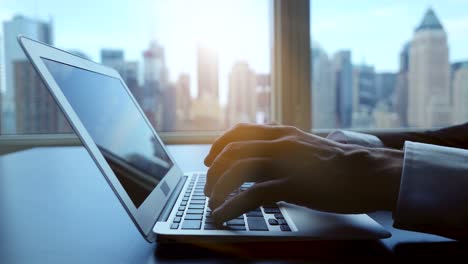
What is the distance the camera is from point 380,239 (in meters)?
0.45

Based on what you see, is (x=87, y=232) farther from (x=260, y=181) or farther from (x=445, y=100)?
(x=445, y=100)

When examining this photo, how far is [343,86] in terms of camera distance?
1.76 metres

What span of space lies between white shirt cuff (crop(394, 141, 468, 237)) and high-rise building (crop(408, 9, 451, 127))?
1382 mm

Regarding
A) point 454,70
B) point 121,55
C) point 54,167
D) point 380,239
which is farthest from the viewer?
point 454,70

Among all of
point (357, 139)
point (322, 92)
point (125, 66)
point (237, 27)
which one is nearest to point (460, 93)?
point (322, 92)

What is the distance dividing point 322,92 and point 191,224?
4.43 ft

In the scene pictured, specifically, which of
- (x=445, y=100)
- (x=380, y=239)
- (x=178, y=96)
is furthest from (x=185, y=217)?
(x=445, y=100)

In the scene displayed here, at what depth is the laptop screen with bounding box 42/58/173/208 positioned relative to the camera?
494 mm

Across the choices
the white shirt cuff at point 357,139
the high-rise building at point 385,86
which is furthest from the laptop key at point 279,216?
the high-rise building at point 385,86

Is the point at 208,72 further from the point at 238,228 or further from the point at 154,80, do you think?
the point at 238,228

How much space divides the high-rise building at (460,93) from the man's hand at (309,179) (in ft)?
4.89

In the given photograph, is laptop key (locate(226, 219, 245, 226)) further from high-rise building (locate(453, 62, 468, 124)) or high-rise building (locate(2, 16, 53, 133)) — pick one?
high-rise building (locate(453, 62, 468, 124))

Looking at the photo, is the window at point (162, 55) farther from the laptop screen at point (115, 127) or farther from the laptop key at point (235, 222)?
the laptop key at point (235, 222)

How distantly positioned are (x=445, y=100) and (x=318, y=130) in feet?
2.04
